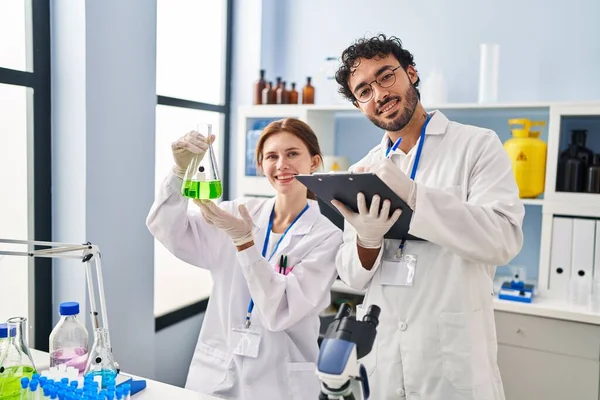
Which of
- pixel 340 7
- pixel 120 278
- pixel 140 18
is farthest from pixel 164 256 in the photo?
pixel 340 7

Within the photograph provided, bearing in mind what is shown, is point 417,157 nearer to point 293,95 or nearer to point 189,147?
point 189,147

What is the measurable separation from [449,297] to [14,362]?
1129 millimetres

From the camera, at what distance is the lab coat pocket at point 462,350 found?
4.55ft

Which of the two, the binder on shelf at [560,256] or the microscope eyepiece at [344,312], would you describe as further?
the binder on shelf at [560,256]

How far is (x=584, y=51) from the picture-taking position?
8.99 ft

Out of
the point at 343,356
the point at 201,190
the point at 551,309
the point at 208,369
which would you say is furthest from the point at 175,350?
the point at 343,356

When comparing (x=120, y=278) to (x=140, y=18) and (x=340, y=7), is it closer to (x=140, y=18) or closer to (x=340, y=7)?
(x=140, y=18)

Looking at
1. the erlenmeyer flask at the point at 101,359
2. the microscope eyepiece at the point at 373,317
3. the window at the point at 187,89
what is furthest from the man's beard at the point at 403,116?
the window at the point at 187,89

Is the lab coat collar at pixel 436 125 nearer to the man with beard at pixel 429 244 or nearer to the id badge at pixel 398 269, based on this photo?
the man with beard at pixel 429 244

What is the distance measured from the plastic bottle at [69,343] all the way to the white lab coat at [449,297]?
789mm

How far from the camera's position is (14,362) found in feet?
4.14

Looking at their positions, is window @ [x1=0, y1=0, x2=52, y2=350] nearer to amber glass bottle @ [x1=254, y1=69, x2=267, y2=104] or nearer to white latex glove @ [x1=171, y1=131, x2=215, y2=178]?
white latex glove @ [x1=171, y1=131, x2=215, y2=178]

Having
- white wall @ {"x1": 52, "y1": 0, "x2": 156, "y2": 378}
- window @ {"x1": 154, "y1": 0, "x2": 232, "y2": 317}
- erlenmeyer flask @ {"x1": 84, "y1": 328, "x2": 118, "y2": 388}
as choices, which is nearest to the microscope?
erlenmeyer flask @ {"x1": 84, "y1": 328, "x2": 118, "y2": 388}

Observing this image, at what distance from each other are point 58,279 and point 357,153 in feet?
6.37
